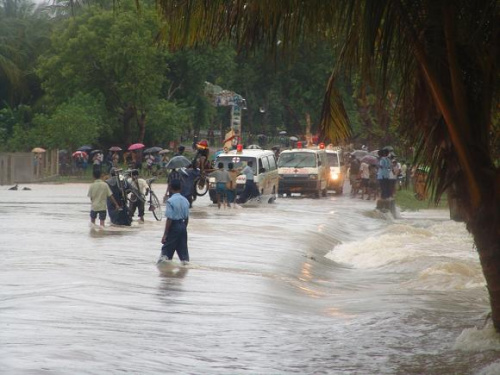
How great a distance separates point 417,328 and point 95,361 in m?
4.87

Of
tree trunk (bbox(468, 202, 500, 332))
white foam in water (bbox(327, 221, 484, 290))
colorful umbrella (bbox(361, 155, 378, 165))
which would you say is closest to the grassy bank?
colorful umbrella (bbox(361, 155, 378, 165))

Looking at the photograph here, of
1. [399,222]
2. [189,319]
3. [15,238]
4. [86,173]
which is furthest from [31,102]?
[189,319]

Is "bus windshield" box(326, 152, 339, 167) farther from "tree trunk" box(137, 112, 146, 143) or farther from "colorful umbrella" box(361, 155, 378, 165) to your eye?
"tree trunk" box(137, 112, 146, 143)

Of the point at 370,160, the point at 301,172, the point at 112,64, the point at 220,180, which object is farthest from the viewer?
the point at 112,64

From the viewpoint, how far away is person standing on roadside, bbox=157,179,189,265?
16969 millimetres

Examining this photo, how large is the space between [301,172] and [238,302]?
27461 millimetres

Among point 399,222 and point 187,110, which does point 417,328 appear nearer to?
point 399,222

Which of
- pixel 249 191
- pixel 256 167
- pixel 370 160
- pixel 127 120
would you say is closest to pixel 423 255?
pixel 249 191

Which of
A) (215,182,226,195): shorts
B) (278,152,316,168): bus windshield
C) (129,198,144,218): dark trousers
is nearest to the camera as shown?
(129,198,144,218): dark trousers

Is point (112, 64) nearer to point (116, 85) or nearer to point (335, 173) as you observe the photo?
point (116, 85)

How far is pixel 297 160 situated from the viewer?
141 ft

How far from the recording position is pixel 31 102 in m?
71.0

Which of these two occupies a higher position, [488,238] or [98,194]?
[488,238]

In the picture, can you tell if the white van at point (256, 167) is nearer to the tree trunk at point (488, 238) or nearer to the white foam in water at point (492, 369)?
the white foam in water at point (492, 369)
